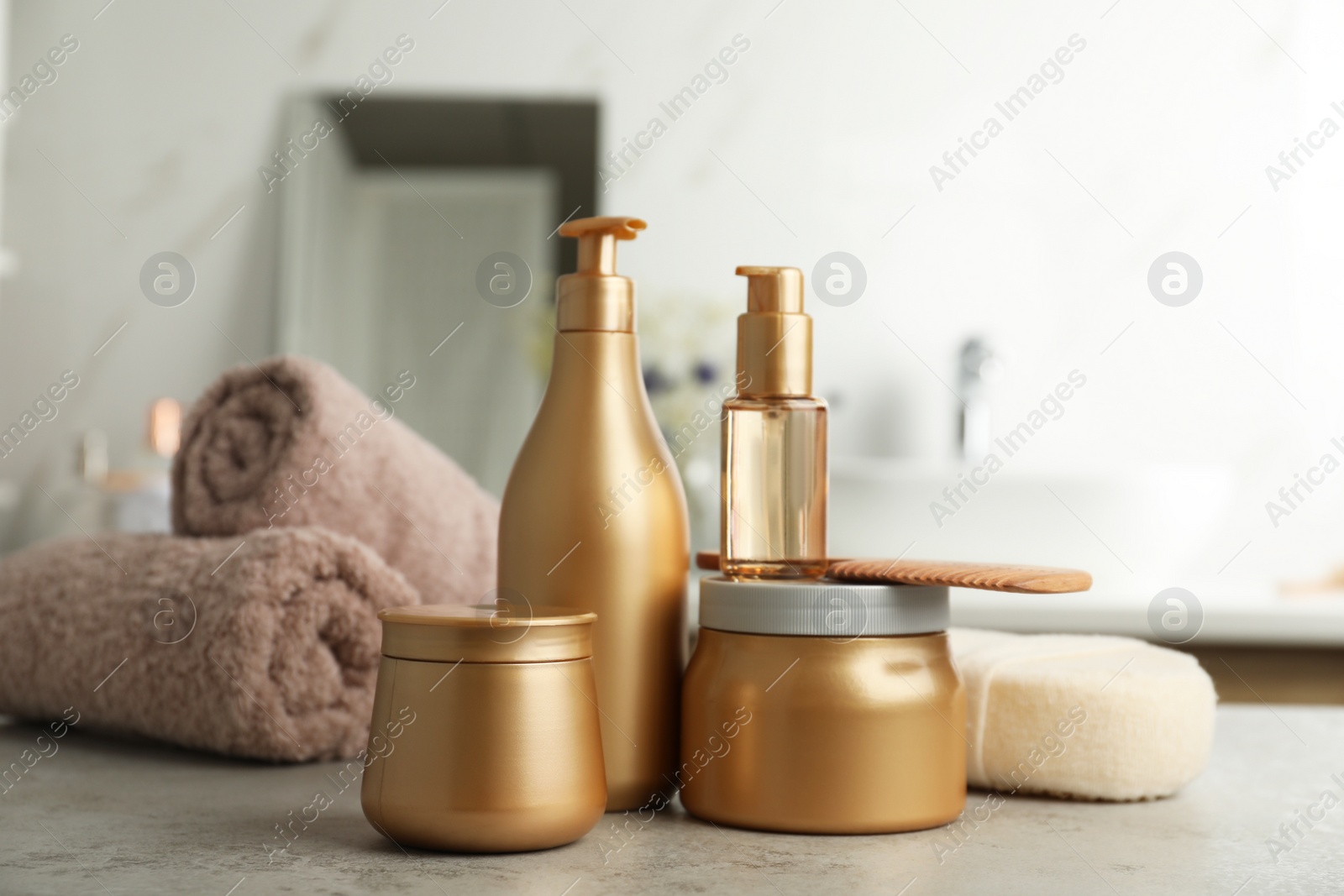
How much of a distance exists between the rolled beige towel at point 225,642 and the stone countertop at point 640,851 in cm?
3

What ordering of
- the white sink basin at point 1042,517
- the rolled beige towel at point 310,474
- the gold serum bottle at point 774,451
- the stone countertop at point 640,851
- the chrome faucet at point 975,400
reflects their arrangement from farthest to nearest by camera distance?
the chrome faucet at point 975,400 → the white sink basin at point 1042,517 → the rolled beige towel at point 310,474 → the gold serum bottle at point 774,451 → the stone countertop at point 640,851

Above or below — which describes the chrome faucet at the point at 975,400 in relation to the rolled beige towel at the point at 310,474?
above

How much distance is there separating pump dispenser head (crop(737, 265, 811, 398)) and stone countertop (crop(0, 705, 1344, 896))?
173 mm

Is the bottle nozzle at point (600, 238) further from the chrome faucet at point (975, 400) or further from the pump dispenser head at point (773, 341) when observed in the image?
the chrome faucet at point (975, 400)

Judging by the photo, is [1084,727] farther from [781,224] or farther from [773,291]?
[781,224]

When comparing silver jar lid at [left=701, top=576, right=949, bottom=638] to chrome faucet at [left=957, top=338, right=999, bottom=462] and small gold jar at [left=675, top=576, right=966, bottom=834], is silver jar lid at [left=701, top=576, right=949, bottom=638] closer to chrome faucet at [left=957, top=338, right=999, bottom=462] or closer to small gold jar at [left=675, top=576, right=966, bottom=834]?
small gold jar at [left=675, top=576, right=966, bottom=834]

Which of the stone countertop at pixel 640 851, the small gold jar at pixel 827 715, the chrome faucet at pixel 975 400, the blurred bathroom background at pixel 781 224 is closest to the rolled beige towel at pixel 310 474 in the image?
the stone countertop at pixel 640 851

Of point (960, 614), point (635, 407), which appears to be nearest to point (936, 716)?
point (635, 407)

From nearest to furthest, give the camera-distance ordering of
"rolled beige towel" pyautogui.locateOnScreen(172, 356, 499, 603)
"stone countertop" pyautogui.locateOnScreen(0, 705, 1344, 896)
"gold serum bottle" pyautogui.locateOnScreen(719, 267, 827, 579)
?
"stone countertop" pyautogui.locateOnScreen(0, 705, 1344, 896) < "gold serum bottle" pyautogui.locateOnScreen(719, 267, 827, 579) < "rolled beige towel" pyautogui.locateOnScreen(172, 356, 499, 603)

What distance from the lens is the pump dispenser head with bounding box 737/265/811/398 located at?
462 millimetres

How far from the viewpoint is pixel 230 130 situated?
6.52 ft

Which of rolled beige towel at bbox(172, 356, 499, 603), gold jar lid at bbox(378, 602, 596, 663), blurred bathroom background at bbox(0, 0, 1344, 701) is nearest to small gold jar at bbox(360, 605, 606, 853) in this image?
gold jar lid at bbox(378, 602, 596, 663)

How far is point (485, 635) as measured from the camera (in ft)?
1.24

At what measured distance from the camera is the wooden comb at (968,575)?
0.39 meters
